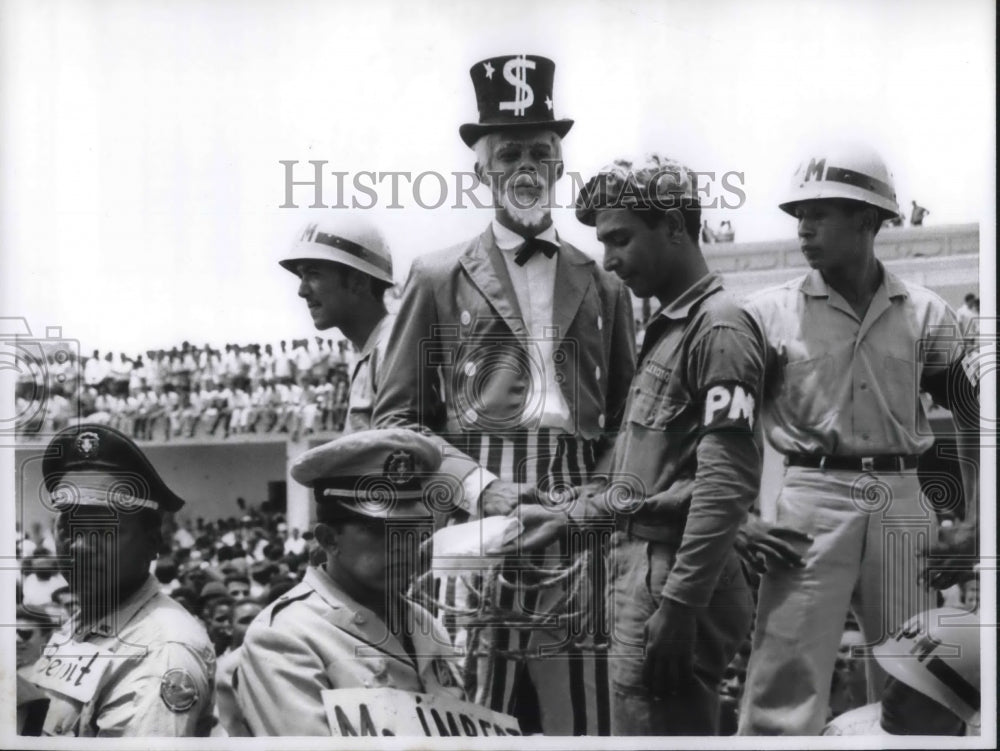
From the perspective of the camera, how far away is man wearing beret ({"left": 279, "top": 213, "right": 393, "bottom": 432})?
6402mm

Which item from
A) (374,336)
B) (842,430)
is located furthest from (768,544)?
(374,336)

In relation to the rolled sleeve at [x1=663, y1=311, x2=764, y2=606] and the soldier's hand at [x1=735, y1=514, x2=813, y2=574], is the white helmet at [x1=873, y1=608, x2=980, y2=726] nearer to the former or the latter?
the soldier's hand at [x1=735, y1=514, x2=813, y2=574]

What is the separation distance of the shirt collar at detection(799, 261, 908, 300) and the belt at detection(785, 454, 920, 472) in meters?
0.69

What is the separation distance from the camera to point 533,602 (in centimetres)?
627

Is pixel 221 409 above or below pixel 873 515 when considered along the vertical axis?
above

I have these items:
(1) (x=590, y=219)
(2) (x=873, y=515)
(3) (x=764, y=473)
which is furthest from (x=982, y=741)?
(1) (x=590, y=219)

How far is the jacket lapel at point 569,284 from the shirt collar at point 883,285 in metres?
0.92

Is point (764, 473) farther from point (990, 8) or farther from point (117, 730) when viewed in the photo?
point (117, 730)

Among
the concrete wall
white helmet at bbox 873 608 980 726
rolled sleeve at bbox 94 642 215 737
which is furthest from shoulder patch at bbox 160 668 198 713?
white helmet at bbox 873 608 980 726

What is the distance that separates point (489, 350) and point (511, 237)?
50cm

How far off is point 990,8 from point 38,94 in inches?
167

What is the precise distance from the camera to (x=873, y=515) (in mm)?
6254

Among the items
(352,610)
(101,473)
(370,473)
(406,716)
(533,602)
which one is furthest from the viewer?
(101,473)

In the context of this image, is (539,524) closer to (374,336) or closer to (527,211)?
(374,336)
